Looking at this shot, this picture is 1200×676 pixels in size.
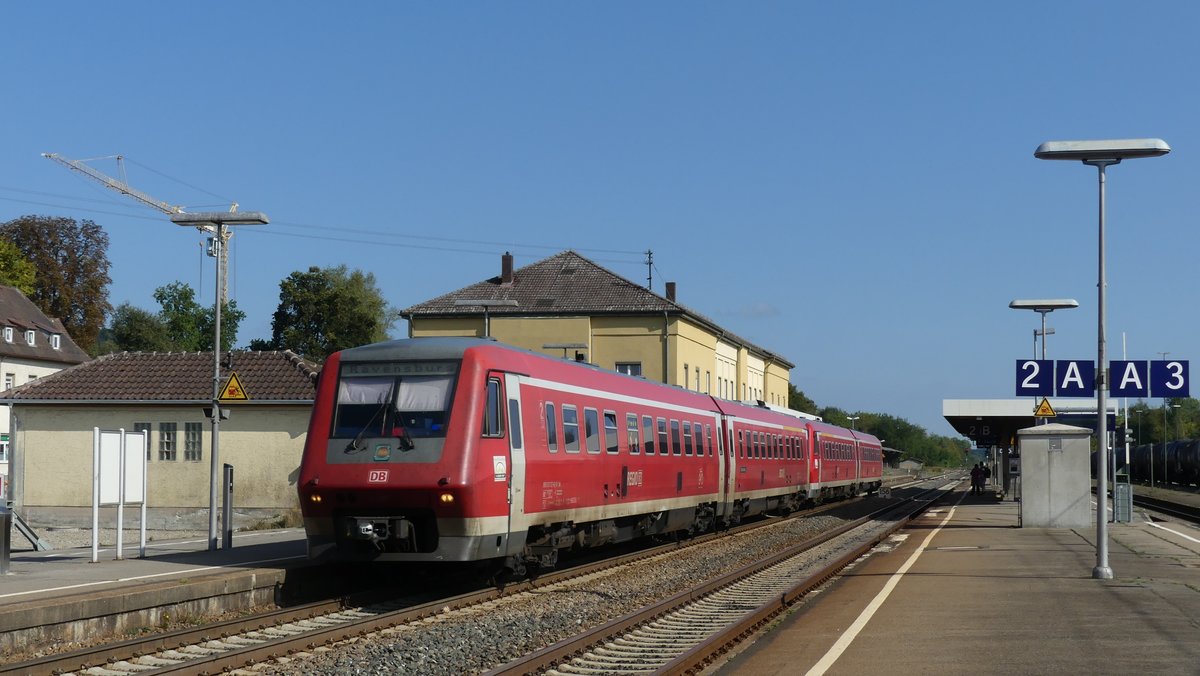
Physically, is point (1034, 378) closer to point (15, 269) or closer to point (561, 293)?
point (561, 293)

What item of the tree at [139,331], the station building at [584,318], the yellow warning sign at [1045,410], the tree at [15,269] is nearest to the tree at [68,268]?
the tree at [15,269]

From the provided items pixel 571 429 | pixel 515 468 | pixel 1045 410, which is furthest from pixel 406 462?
pixel 1045 410

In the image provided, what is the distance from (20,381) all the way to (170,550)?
6125 centimetres

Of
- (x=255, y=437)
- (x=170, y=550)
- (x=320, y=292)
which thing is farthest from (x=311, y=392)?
(x=320, y=292)

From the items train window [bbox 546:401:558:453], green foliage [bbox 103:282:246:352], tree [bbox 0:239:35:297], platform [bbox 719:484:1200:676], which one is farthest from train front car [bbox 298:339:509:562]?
green foliage [bbox 103:282:246:352]

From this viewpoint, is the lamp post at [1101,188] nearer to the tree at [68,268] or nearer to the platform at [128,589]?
the platform at [128,589]

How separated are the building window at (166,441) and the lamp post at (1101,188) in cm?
2649

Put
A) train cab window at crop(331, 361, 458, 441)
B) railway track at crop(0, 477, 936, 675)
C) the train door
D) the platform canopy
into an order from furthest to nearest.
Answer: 1. the platform canopy
2. the train door
3. train cab window at crop(331, 361, 458, 441)
4. railway track at crop(0, 477, 936, 675)

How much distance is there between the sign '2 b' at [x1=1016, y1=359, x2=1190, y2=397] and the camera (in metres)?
22.0

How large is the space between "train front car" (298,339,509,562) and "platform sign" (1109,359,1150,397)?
36.3 ft

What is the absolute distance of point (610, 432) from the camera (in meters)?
20.5

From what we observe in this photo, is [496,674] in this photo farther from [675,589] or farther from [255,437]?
[255,437]

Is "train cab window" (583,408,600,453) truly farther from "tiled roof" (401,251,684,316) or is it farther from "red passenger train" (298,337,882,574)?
"tiled roof" (401,251,684,316)

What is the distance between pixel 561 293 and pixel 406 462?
48.1 meters
